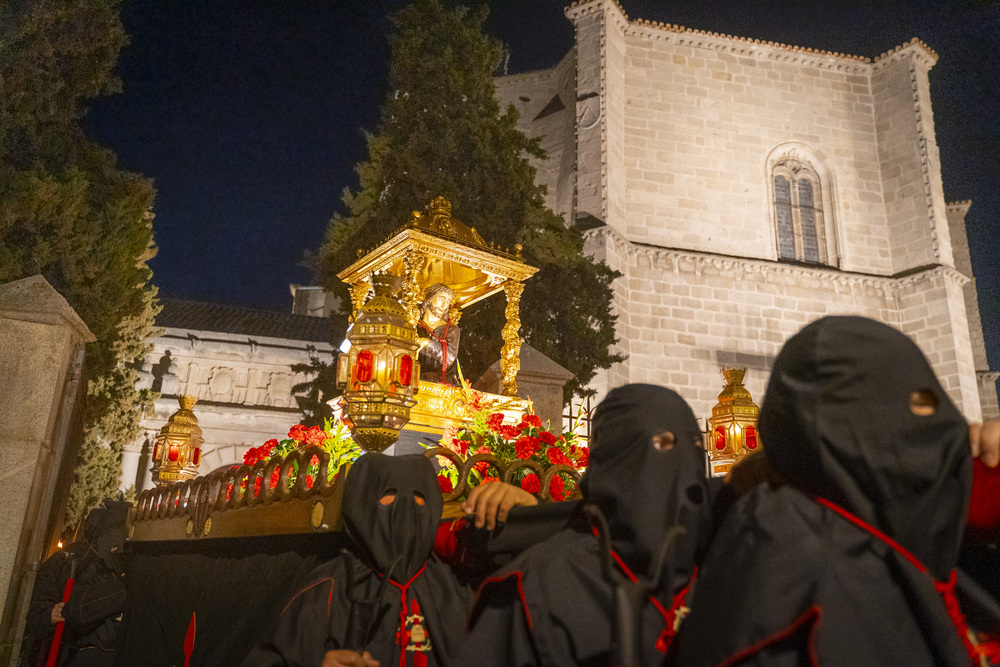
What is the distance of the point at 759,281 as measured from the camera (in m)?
19.3

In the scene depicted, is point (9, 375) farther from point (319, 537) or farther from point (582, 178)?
point (582, 178)

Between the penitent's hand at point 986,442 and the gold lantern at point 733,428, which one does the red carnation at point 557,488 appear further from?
the gold lantern at point 733,428

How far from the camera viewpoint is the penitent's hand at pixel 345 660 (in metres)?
2.85

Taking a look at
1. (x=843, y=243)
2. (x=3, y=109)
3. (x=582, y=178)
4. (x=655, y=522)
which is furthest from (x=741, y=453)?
(x=843, y=243)

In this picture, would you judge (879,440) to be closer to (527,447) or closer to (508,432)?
(527,447)

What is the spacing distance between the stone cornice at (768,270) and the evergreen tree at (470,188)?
3.28 meters

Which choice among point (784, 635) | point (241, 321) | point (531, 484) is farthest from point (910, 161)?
point (784, 635)

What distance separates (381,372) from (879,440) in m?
3.99

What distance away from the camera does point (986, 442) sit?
171cm

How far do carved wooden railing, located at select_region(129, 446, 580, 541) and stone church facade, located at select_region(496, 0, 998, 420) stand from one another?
12.8m

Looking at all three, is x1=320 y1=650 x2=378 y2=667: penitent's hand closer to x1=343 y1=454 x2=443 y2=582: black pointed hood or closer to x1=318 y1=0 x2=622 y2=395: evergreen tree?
x1=343 y1=454 x2=443 y2=582: black pointed hood

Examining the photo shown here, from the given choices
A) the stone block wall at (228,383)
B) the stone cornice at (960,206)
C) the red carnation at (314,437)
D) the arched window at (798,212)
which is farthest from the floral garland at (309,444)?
the stone cornice at (960,206)

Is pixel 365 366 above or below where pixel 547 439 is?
above

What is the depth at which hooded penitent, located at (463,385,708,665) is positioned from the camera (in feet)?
6.49
